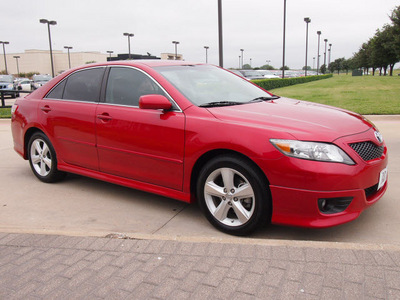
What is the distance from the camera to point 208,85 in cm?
A: 423

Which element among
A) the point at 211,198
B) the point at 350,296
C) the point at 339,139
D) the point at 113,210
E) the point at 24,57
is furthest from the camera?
the point at 24,57

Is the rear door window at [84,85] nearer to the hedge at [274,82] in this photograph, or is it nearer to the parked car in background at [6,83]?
the hedge at [274,82]

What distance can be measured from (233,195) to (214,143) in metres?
0.48

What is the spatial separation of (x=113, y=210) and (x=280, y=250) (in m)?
2.05

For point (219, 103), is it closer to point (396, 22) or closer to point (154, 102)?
point (154, 102)

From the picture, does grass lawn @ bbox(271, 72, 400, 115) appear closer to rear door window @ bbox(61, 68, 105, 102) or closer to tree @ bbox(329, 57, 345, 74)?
rear door window @ bbox(61, 68, 105, 102)

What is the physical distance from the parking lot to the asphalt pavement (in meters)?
0.02

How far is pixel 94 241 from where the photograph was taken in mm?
3186

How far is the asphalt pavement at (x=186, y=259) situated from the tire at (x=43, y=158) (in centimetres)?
107

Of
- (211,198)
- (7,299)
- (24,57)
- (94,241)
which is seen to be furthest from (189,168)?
(24,57)

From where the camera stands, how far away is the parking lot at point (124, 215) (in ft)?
11.3

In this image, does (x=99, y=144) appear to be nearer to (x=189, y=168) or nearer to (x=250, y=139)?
(x=189, y=168)

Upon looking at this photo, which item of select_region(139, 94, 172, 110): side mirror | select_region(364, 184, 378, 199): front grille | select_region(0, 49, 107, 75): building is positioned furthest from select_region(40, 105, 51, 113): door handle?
select_region(0, 49, 107, 75): building

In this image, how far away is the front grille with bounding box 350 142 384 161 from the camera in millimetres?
3244
